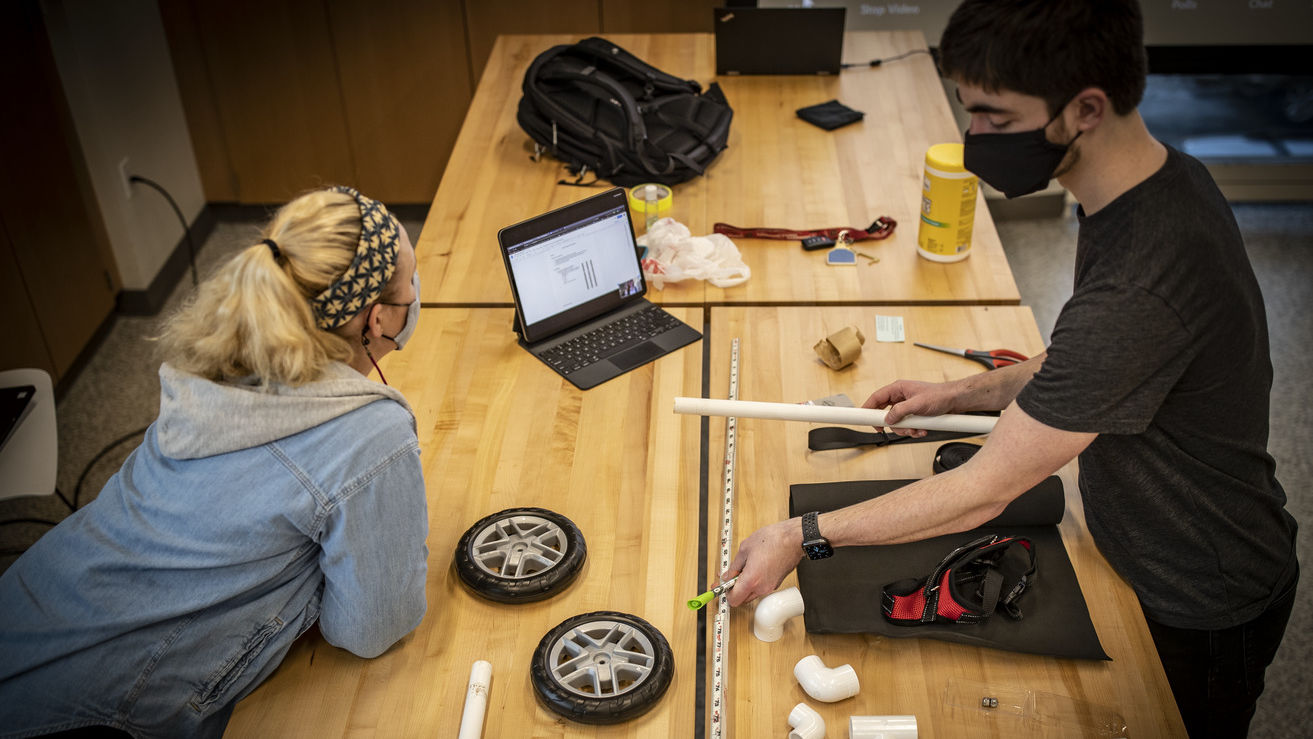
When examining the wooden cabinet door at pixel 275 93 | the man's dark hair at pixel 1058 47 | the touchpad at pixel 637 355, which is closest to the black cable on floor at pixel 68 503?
the wooden cabinet door at pixel 275 93

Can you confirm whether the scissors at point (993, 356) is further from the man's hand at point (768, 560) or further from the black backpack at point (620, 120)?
the black backpack at point (620, 120)

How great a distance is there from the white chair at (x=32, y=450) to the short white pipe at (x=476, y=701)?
1.27 m

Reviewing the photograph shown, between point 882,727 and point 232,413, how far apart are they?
96 cm

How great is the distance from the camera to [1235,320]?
133 centimetres

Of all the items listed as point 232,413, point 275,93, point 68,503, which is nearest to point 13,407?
point 68,503

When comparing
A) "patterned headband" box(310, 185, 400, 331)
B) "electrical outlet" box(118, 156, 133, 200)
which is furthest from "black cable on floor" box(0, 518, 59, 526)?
"patterned headband" box(310, 185, 400, 331)

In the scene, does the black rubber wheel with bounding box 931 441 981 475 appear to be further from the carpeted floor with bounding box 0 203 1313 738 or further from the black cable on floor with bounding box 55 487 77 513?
the black cable on floor with bounding box 55 487 77 513

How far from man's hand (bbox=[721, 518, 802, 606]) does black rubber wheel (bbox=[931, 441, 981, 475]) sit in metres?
0.42

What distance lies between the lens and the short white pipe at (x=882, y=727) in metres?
1.38

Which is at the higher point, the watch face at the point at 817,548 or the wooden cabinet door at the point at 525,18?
the watch face at the point at 817,548

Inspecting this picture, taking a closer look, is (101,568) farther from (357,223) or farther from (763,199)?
(763,199)

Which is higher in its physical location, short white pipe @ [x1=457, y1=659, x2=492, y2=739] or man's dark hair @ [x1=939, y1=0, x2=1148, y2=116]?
man's dark hair @ [x1=939, y1=0, x2=1148, y2=116]

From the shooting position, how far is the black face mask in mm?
1365

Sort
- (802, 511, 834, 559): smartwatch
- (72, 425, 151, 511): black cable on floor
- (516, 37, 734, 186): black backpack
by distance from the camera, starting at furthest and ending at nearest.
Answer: (72, 425, 151, 511): black cable on floor, (516, 37, 734, 186): black backpack, (802, 511, 834, 559): smartwatch
